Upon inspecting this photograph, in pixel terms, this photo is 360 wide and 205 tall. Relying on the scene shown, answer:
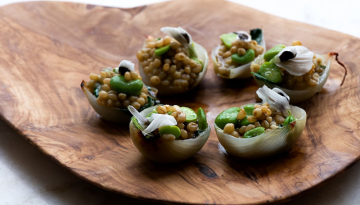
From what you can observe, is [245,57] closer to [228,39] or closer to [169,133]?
[228,39]

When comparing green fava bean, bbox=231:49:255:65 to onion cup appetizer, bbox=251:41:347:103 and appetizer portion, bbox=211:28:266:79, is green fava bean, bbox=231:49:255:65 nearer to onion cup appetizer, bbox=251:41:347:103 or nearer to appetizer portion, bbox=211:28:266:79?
appetizer portion, bbox=211:28:266:79

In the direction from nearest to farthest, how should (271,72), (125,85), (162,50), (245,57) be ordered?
(125,85) → (271,72) → (162,50) → (245,57)

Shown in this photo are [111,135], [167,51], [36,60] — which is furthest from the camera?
[36,60]

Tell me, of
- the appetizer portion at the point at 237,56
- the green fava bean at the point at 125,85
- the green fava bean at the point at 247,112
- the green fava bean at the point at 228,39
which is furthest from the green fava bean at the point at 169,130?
the green fava bean at the point at 228,39

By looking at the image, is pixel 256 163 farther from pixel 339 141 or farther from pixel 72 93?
pixel 72 93

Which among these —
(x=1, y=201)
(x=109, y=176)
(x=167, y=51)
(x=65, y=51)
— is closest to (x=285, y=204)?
(x=109, y=176)

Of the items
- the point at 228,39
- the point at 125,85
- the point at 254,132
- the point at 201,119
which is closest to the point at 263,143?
the point at 254,132

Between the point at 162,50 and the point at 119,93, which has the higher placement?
the point at 162,50

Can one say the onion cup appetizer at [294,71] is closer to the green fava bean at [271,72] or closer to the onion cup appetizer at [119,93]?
the green fava bean at [271,72]
